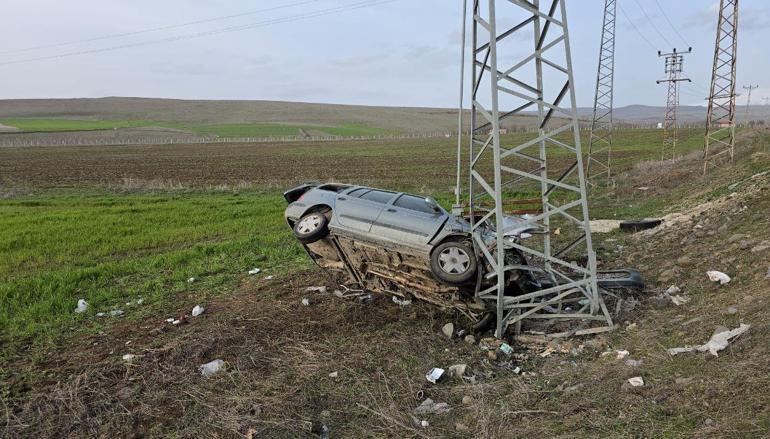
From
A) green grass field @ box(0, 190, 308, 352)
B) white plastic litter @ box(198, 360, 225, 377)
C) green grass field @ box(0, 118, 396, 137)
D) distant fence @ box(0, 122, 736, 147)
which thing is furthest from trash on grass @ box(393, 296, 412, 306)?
green grass field @ box(0, 118, 396, 137)

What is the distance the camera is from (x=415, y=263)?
6.80 m

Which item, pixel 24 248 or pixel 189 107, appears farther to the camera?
pixel 189 107

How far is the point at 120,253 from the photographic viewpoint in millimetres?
12430

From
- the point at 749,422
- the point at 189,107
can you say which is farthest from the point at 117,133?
the point at 749,422

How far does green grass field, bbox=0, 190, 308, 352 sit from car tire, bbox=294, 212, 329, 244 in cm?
277

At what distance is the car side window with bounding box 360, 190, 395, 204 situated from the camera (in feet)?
24.3

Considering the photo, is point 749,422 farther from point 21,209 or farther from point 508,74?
point 21,209

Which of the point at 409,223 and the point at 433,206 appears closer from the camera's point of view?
the point at 409,223

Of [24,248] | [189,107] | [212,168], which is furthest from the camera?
[189,107]

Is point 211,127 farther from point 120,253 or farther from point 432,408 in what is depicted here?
point 432,408

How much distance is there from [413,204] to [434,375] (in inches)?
100

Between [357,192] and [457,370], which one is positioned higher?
[357,192]

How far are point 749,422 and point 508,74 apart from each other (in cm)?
450

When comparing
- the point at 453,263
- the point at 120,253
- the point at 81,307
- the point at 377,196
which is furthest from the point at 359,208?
the point at 120,253
